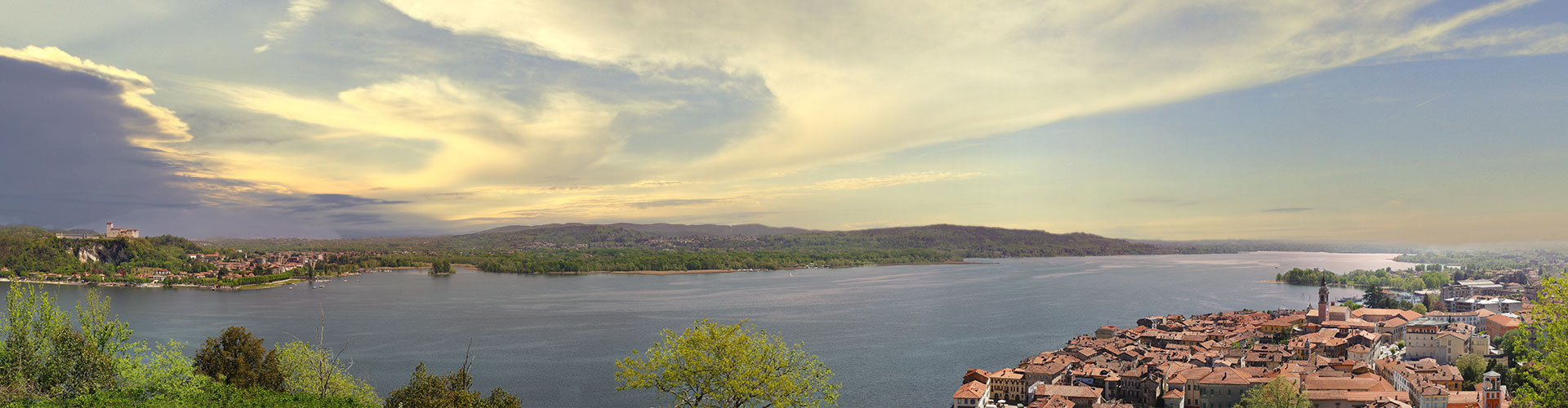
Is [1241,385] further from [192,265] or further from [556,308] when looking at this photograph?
[192,265]

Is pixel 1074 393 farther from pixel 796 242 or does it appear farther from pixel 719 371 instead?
pixel 796 242

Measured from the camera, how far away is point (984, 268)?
258 ft

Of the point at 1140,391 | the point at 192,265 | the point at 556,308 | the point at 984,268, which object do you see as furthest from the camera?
the point at 984,268

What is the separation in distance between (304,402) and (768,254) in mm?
76797

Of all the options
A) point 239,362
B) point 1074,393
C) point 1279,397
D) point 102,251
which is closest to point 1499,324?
point 1279,397

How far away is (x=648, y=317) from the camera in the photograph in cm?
3312

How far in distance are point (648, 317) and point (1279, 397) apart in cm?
2442

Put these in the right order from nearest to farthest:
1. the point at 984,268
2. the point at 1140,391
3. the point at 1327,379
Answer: the point at 1327,379, the point at 1140,391, the point at 984,268

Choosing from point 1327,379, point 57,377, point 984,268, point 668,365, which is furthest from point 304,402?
point 984,268

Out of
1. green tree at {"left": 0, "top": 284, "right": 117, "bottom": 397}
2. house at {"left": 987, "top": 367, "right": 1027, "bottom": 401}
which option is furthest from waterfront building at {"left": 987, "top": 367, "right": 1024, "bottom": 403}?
green tree at {"left": 0, "top": 284, "right": 117, "bottom": 397}

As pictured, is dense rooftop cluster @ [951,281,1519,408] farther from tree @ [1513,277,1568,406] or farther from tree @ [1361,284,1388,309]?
tree @ [1361,284,1388,309]

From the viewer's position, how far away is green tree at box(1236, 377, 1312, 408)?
47.7 feet

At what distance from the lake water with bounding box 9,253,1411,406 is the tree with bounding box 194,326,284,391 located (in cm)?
231

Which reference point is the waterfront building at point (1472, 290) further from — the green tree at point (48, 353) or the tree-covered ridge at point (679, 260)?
the tree-covered ridge at point (679, 260)
